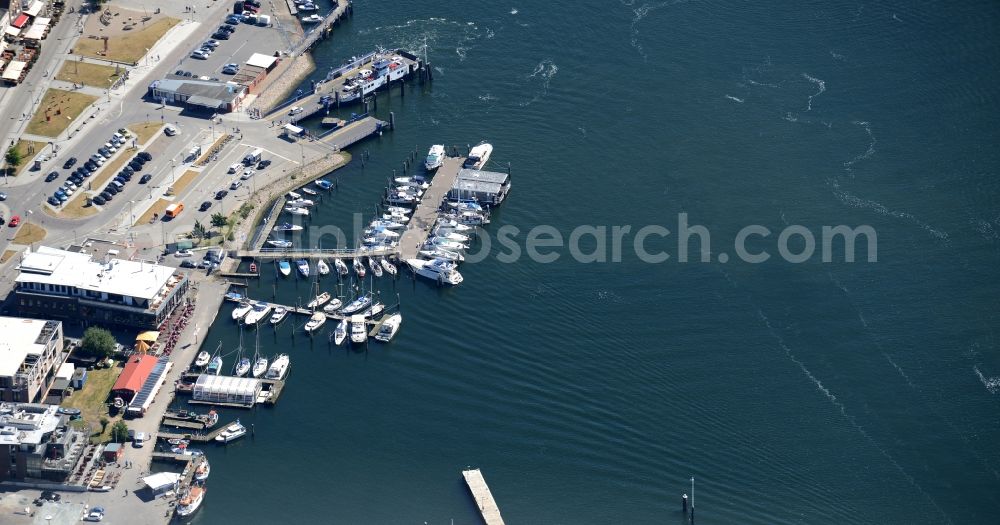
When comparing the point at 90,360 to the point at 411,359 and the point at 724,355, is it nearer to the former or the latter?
the point at 411,359

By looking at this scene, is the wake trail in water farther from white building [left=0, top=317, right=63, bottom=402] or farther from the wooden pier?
white building [left=0, top=317, right=63, bottom=402]

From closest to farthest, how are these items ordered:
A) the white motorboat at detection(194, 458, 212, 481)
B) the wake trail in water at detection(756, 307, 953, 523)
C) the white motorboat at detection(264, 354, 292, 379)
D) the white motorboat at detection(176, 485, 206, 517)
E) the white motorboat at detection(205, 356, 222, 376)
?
the white motorboat at detection(176, 485, 206, 517) < the wake trail in water at detection(756, 307, 953, 523) < the white motorboat at detection(194, 458, 212, 481) < the white motorboat at detection(205, 356, 222, 376) < the white motorboat at detection(264, 354, 292, 379)

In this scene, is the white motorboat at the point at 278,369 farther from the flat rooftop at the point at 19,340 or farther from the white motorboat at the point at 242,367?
the flat rooftop at the point at 19,340

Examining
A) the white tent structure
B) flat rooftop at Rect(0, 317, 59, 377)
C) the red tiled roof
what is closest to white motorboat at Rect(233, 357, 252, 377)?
the white tent structure

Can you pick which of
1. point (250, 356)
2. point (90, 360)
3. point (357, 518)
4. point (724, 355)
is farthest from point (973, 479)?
point (90, 360)

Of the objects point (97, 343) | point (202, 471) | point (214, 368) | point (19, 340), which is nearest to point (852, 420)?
point (202, 471)

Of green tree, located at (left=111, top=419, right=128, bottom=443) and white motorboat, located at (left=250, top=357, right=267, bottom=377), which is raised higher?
white motorboat, located at (left=250, top=357, right=267, bottom=377)

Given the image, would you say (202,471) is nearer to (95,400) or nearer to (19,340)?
(95,400)
